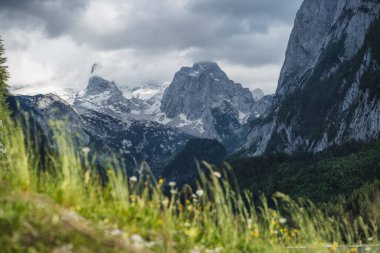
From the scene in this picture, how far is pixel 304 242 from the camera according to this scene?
9.88 metres

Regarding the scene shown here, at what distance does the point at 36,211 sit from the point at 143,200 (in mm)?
2310

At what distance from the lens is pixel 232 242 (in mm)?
8562

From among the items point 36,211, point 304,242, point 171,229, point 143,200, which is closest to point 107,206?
point 143,200

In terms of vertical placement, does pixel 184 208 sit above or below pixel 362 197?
above

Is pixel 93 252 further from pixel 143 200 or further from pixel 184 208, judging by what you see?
pixel 184 208

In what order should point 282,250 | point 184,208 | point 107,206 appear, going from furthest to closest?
point 184,208 < point 282,250 < point 107,206

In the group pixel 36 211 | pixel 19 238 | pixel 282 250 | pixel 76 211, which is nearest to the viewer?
pixel 19 238

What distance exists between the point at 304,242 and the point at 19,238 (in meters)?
6.06

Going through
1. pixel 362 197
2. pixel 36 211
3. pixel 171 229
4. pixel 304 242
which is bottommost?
pixel 362 197

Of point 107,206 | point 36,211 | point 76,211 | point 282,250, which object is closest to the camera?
point 36,211

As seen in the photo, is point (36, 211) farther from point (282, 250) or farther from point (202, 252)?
point (282, 250)

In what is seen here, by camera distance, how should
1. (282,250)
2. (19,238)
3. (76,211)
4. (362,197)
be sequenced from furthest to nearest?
(362,197), (282,250), (76,211), (19,238)

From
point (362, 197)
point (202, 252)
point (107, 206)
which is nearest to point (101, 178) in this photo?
point (107, 206)

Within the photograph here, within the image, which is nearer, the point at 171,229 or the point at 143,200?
the point at 171,229
